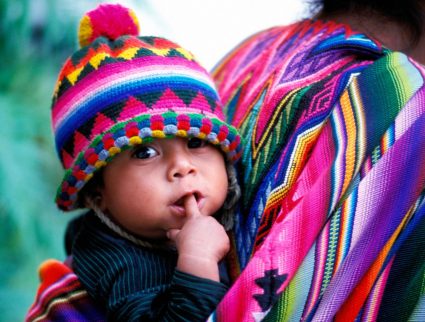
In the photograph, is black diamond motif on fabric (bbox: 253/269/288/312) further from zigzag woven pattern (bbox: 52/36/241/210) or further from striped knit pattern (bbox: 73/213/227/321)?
zigzag woven pattern (bbox: 52/36/241/210)

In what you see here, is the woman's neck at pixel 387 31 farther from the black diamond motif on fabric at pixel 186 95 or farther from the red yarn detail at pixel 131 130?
the red yarn detail at pixel 131 130

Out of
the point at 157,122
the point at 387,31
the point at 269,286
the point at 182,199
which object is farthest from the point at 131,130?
the point at 387,31

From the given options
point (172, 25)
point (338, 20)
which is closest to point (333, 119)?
point (338, 20)

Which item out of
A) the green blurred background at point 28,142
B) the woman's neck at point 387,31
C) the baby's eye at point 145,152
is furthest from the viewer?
the green blurred background at point 28,142

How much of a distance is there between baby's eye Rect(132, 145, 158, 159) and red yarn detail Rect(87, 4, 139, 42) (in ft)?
0.89

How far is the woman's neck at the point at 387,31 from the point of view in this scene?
1.54 m

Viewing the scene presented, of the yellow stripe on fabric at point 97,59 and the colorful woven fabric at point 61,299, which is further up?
the yellow stripe on fabric at point 97,59

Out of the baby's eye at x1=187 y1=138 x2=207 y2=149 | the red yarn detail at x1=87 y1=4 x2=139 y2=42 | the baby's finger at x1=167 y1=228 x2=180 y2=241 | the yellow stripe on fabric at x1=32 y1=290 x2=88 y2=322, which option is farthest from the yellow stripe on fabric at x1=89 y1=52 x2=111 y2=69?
the yellow stripe on fabric at x1=32 y1=290 x2=88 y2=322

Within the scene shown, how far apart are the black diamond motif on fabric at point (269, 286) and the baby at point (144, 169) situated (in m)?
0.13

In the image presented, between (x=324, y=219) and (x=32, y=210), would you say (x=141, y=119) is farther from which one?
(x=32, y=210)

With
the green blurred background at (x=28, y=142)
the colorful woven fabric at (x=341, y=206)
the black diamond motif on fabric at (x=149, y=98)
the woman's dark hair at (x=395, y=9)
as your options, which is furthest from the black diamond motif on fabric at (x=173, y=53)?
the green blurred background at (x=28, y=142)

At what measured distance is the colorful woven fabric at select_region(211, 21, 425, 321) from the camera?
1.10m

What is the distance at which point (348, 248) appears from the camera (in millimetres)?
1113

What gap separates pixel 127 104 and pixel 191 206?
0.70ft
